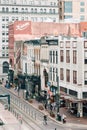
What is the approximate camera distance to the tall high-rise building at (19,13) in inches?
6900

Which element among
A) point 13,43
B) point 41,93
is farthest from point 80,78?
point 13,43

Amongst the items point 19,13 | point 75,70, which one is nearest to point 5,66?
point 19,13

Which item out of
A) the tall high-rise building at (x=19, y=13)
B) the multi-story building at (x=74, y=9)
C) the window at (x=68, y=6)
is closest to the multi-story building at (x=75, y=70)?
the multi-story building at (x=74, y=9)

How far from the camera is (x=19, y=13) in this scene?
175625 millimetres

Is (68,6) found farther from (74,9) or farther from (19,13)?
(19,13)

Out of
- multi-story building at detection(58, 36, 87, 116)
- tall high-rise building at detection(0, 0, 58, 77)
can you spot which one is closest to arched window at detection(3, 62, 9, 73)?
tall high-rise building at detection(0, 0, 58, 77)

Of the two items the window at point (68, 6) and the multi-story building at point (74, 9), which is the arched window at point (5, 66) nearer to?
the multi-story building at point (74, 9)

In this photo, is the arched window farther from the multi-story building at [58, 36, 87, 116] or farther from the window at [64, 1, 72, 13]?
the multi-story building at [58, 36, 87, 116]

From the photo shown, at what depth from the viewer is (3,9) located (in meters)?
175

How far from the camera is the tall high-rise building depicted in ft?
575

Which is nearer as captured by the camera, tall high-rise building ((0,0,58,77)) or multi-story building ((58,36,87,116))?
multi-story building ((58,36,87,116))

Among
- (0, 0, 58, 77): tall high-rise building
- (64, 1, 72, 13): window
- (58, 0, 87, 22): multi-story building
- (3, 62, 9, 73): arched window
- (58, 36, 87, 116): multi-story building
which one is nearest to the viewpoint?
(58, 36, 87, 116): multi-story building

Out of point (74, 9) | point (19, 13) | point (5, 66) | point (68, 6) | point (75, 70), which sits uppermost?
point (68, 6)

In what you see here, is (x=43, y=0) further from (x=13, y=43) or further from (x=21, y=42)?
(x=21, y=42)
